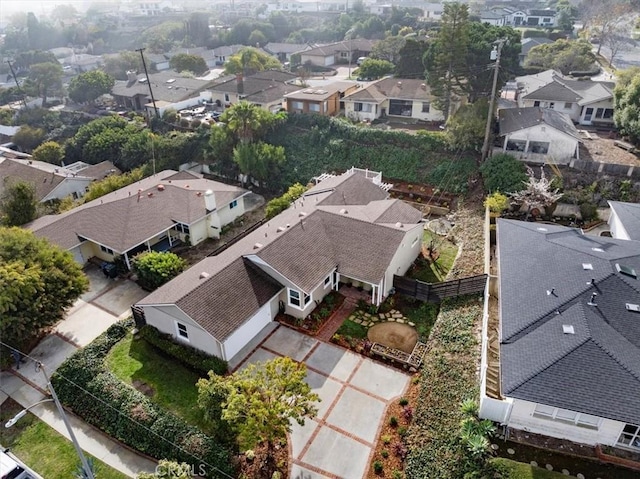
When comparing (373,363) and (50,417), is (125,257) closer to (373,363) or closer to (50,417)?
(50,417)

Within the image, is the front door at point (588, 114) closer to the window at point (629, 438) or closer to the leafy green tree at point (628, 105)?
the leafy green tree at point (628, 105)

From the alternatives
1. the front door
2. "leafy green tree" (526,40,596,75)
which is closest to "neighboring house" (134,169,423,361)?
the front door

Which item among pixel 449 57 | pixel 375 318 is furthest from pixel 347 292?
pixel 449 57

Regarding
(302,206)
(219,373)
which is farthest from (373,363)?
(302,206)

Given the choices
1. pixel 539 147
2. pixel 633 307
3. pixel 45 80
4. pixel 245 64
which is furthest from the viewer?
pixel 45 80

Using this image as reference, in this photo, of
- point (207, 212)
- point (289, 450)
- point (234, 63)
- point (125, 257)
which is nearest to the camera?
point (289, 450)

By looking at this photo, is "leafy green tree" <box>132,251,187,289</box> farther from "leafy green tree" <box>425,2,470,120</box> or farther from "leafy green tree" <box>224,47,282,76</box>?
"leafy green tree" <box>224,47,282,76</box>

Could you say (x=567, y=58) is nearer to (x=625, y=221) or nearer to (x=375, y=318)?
(x=625, y=221)
